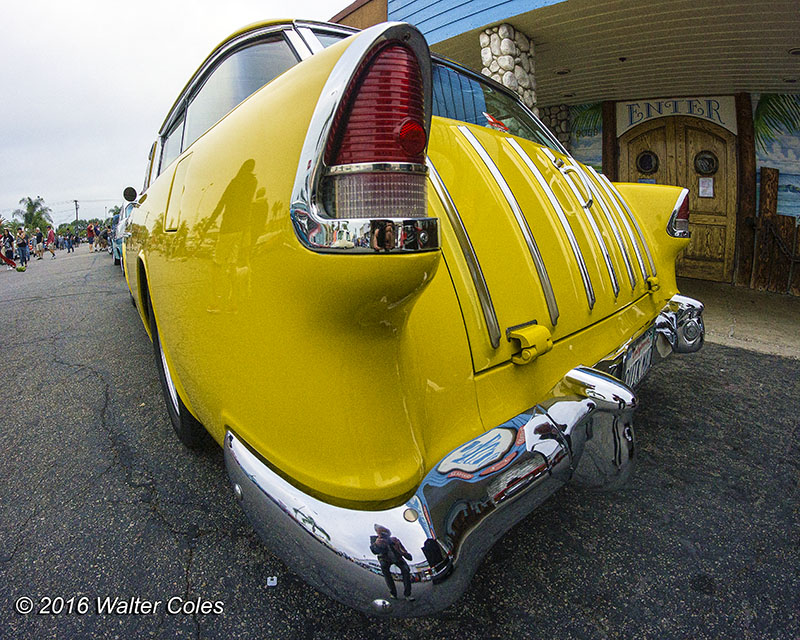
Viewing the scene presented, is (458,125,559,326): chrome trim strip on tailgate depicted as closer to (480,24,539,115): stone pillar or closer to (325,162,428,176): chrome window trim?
(325,162,428,176): chrome window trim

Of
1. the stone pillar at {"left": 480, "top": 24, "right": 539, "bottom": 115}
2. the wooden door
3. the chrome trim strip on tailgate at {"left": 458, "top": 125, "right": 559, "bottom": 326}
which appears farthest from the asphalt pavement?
the wooden door

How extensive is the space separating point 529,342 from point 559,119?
8342 millimetres

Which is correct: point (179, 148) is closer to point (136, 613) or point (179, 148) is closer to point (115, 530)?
point (115, 530)

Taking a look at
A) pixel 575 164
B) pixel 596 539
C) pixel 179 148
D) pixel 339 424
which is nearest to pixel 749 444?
pixel 596 539

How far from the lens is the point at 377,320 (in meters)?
0.92

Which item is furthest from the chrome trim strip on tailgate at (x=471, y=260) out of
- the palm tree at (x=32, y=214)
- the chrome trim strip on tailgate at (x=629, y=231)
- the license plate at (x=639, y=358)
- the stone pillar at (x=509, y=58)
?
the palm tree at (x=32, y=214)

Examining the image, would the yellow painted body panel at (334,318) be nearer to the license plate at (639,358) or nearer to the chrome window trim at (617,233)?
the license plate at (639,358)

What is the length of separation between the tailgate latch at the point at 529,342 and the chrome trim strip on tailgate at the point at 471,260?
65 millimetres

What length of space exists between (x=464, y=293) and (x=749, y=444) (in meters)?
1.90

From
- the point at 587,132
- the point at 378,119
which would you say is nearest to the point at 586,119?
the point at 587,132

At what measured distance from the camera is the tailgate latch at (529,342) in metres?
1.31

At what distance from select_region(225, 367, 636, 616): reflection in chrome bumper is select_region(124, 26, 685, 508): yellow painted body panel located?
1.7 inches

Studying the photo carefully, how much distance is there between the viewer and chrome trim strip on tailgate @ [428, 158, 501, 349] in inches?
50.4

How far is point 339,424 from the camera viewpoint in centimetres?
96
